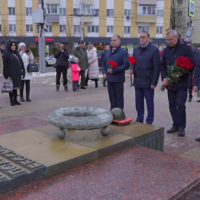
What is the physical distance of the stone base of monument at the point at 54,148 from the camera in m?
2.90

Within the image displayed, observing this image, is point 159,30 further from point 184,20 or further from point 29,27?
point 29,27

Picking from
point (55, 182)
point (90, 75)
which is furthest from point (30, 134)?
point (90, 75)

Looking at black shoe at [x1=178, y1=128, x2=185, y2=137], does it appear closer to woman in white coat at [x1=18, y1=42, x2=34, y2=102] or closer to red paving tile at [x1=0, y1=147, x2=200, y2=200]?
red paving tile at [x1=0, y1=147, x2=200, y2=200]

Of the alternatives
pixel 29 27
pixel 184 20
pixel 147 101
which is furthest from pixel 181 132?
pixel 184 20

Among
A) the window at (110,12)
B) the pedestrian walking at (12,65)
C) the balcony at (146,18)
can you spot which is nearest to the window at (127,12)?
the balcony at (146,18)

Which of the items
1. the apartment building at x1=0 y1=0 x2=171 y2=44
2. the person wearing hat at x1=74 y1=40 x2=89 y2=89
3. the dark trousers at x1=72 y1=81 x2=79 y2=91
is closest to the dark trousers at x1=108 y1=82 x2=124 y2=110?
the dark trousers at x1=72 y1=81 x2=79 y2=91

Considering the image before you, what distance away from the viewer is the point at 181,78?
5.30 m

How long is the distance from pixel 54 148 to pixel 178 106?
8.87 ft

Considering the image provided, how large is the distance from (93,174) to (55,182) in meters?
0.41

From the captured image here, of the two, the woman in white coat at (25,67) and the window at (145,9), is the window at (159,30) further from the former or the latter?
the woman in white coat at (25,67)

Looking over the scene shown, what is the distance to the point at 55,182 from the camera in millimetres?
2904

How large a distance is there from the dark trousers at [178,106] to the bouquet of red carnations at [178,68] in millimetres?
274

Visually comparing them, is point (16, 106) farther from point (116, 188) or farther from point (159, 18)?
point (159, 18)

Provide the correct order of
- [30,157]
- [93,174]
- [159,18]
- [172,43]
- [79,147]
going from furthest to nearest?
[159,18] < [172,43] < [79,147] < [30,157] < [93,174]
